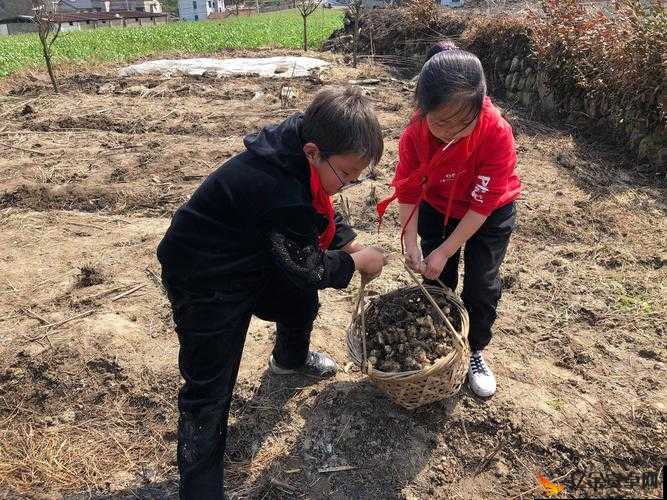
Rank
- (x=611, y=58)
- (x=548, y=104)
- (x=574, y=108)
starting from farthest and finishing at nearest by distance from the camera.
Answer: (x=548, y=104), (x=574, y=108), (x=611, y=58)

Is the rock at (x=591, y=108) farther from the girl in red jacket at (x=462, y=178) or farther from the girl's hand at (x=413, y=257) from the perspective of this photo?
the girl's hand at (x=413, y=257)

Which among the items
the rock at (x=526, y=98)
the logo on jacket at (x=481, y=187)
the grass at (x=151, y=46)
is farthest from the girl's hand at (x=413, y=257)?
the grass at (x=151, y=46)

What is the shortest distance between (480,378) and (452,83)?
147cm

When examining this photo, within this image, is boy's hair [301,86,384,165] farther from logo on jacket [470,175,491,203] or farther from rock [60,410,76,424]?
rock [60,410,76,424]

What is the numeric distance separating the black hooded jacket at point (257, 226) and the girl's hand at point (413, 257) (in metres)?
0.38

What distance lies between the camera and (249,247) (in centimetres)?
183

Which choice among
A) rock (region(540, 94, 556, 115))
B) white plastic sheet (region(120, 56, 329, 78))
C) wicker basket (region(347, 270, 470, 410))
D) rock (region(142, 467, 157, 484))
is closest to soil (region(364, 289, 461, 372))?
wicker basket (region(347, 270, 470, 410))

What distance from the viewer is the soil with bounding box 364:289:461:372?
6.77 ft

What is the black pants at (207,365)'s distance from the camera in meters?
1.86

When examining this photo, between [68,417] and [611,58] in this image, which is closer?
[68,417]

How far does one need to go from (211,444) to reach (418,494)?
2.87 feet

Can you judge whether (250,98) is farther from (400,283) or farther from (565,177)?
(400,283)

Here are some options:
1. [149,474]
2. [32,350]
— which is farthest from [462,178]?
[32,350]

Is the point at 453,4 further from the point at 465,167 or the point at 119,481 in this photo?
the point at 119,481
